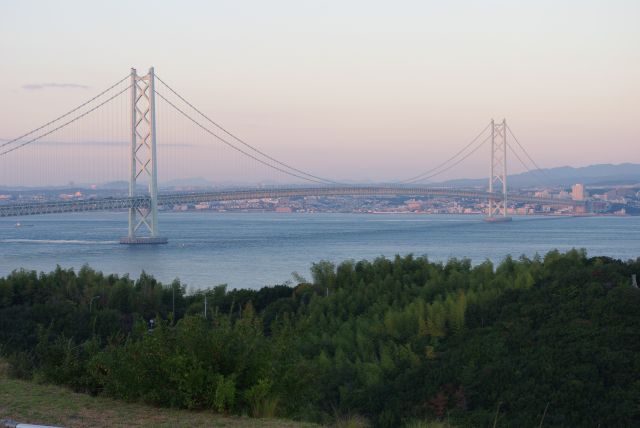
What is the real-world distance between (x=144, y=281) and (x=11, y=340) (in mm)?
7073

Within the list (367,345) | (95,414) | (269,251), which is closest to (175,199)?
(269,251)

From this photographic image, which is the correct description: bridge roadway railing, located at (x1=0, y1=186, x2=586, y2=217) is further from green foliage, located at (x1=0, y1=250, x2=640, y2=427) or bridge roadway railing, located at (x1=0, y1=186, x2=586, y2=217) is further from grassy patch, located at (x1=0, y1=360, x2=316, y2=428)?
grassy patch, located at (x1=0, y1=360, x2=316, y2=428)

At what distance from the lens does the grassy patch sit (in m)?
4.60

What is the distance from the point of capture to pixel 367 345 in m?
13.0

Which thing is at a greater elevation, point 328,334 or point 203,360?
point 203,360

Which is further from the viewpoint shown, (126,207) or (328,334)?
(126,207)

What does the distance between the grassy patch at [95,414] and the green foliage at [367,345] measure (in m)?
0.13

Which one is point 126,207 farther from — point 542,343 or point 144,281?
point 542,343

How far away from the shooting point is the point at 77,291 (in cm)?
1814

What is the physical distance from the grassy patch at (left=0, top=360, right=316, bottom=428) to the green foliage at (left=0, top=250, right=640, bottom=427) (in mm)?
130

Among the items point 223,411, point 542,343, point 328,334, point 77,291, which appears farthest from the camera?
point 77,291

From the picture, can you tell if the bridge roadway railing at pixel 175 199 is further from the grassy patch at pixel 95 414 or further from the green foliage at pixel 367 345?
the grassy patch at pixel 95 414

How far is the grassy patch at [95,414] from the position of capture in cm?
460

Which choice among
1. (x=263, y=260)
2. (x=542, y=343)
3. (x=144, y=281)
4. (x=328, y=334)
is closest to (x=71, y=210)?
(x=263, y=260)
